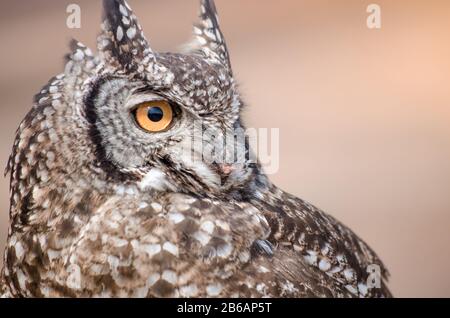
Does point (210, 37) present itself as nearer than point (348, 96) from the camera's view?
Yes

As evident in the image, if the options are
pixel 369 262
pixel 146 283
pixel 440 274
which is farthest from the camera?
pixel 440 274

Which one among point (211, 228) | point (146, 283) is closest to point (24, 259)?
point (146, 283)

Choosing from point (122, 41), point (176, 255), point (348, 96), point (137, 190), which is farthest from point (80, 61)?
point (348, 96)

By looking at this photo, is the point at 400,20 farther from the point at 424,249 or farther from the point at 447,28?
the point at 424,249

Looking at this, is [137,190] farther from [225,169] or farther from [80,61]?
[80,61]

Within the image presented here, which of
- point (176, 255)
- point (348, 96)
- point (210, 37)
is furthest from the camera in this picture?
point (348, 96)

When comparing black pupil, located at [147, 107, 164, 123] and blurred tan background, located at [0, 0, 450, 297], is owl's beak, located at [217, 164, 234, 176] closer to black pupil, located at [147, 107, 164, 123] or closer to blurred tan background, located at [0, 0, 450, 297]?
black pupil, located at [147, 107, 164, 123]

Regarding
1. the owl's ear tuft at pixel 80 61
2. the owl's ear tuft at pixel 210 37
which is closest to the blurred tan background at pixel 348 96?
A: the owl's ear tuft at pixel 210 37
